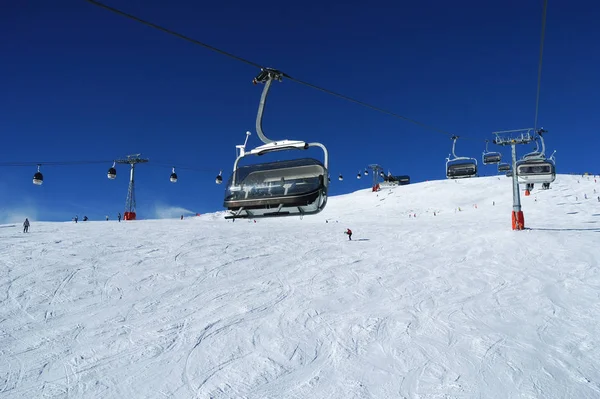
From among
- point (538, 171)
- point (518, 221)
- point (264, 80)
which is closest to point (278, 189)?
point (264, 80)

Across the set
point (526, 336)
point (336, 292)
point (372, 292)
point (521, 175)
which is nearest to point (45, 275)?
point (336, 292)

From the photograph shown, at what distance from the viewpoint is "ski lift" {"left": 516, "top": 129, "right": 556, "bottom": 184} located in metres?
17.8

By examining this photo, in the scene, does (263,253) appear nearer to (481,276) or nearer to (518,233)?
(481,276)

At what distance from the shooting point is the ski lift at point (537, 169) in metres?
17.8

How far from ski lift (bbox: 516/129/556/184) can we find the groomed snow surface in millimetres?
3106

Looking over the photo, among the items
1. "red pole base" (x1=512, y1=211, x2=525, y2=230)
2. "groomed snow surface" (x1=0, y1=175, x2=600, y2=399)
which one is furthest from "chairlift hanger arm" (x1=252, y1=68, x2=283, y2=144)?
"red pole base" (x1=512, y1=211, x2=525, y2=230)

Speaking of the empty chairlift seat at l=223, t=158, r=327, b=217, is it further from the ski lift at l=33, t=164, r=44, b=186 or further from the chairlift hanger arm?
the ski lift at l=33, t=164, r=44, b=186

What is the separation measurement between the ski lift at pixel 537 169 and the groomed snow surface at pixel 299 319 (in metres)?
3.11

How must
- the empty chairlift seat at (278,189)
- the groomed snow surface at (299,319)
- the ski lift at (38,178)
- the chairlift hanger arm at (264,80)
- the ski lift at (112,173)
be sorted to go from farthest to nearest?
1. the ski lift at (112,173)
2. the ski lift at (38,178)
3. the groomed snow surface at (299,319)
4. the empty chairlift seat at (278,189)
5. the chairlift hanger arm at (264,80)

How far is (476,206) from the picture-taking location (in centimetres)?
3825

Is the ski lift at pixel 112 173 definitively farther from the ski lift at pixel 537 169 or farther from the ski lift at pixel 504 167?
the ski lift at pixel 504 167

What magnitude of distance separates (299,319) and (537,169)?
1556cm

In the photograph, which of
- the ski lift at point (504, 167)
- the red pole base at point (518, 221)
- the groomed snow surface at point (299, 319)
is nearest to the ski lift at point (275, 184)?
the groomed snow surface at point (299, 319)

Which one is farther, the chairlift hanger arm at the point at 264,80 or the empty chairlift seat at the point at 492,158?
the empty chairlift seat at the point at 492,158
